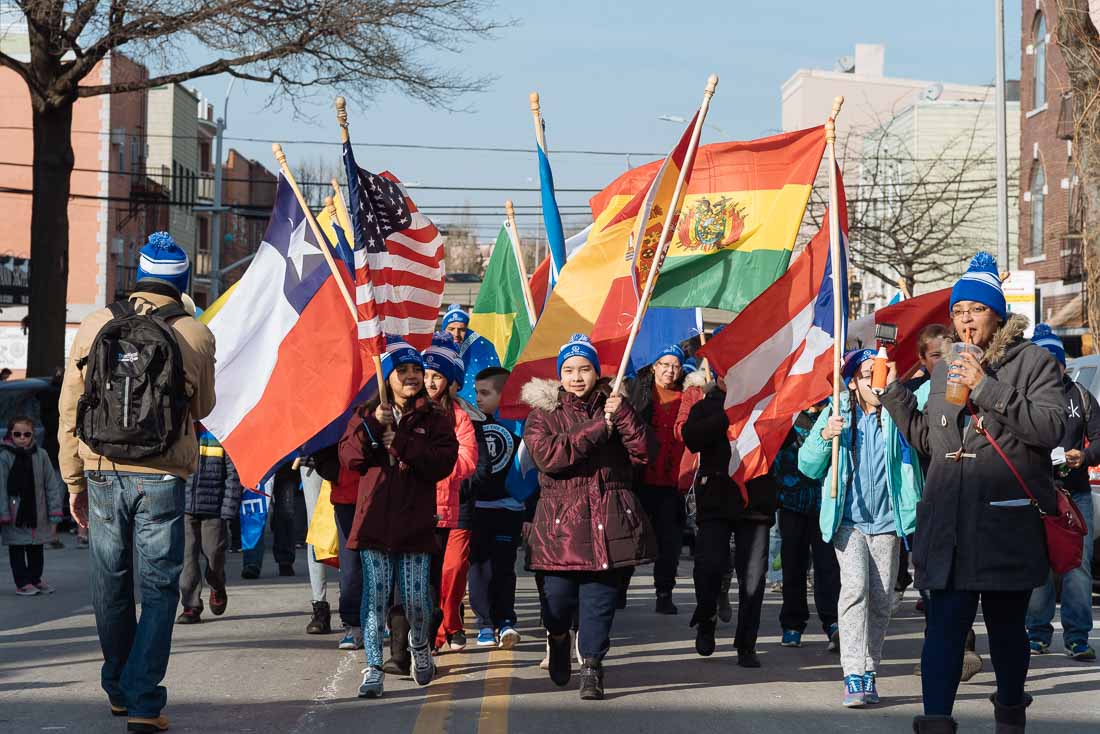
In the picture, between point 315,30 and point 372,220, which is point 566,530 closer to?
point 372,220

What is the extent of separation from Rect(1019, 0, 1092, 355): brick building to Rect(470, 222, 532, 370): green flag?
811 inches

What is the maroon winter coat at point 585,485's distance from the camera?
8.23 m

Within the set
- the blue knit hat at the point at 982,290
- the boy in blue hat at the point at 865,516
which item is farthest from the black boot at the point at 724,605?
the blue knit hat at the point at 982,290

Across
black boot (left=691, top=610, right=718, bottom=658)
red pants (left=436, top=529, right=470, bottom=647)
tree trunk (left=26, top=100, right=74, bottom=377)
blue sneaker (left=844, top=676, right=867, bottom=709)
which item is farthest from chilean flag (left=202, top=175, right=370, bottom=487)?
tree trunk (left=26, top=100, right=74, bottom=377)

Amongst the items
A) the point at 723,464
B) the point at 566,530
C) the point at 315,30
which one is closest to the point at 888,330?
the point at 566,530

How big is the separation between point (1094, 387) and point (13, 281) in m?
36.5

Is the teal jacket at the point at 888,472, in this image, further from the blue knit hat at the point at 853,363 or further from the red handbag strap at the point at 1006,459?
the red handbag strap at the point at 1006,459

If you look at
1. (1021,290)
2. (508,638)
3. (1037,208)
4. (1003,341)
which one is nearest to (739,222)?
(508,638)

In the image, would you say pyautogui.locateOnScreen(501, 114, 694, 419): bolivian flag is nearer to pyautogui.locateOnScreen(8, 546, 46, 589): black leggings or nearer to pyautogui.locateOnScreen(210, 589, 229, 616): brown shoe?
pyautogui.locateOnScreen(210, 589, 229, 616): brown shoe

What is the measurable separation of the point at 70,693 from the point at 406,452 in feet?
7.22

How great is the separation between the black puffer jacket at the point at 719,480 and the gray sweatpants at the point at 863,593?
1281mm

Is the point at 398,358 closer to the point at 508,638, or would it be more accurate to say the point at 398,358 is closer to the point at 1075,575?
the point at 508,638

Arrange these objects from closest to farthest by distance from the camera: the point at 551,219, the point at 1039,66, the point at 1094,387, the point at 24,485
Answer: the point at 551,219, the point at 24,485, the point at 1094,387, the point at 1039,66

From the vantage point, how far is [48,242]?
75.5ft
